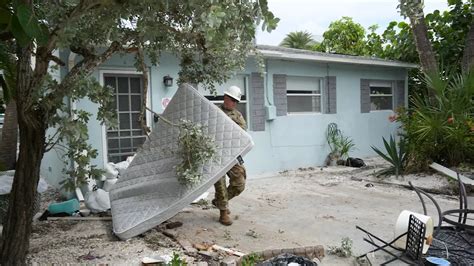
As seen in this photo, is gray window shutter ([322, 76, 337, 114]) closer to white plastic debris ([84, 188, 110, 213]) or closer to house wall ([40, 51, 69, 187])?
house wall ([40, 51, 69, 187])

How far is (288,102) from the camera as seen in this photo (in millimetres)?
10172

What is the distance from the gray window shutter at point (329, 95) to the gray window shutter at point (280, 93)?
5.11 feet

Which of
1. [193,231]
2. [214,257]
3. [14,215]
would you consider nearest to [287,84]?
[193,231]

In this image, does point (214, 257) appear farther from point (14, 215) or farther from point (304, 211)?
point (304, 211)

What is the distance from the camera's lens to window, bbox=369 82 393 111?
1227 centimetres

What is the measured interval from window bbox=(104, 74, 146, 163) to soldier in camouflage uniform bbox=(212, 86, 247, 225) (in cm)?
253

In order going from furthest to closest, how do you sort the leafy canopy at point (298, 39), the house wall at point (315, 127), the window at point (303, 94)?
→ 1. the leafy canopy at point (298, 39)
2. the window at point (303, 94)
3. the house wall at point (315, 127)

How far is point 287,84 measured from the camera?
10.1m

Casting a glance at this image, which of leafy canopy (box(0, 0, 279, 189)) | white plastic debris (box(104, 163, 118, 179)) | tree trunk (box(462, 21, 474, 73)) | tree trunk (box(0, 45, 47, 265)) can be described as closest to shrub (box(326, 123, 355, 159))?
tree trunk (box(462, 21, 474, 73))

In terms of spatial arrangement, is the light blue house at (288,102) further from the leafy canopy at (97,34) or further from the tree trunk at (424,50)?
the leafy canopy at (97,34)

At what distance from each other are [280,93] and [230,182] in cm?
479

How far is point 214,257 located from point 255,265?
451mm

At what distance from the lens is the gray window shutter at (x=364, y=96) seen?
1170 centimetres

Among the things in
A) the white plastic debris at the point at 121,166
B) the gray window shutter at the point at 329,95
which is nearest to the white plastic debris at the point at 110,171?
the white plastic debris at the point at 121,166
